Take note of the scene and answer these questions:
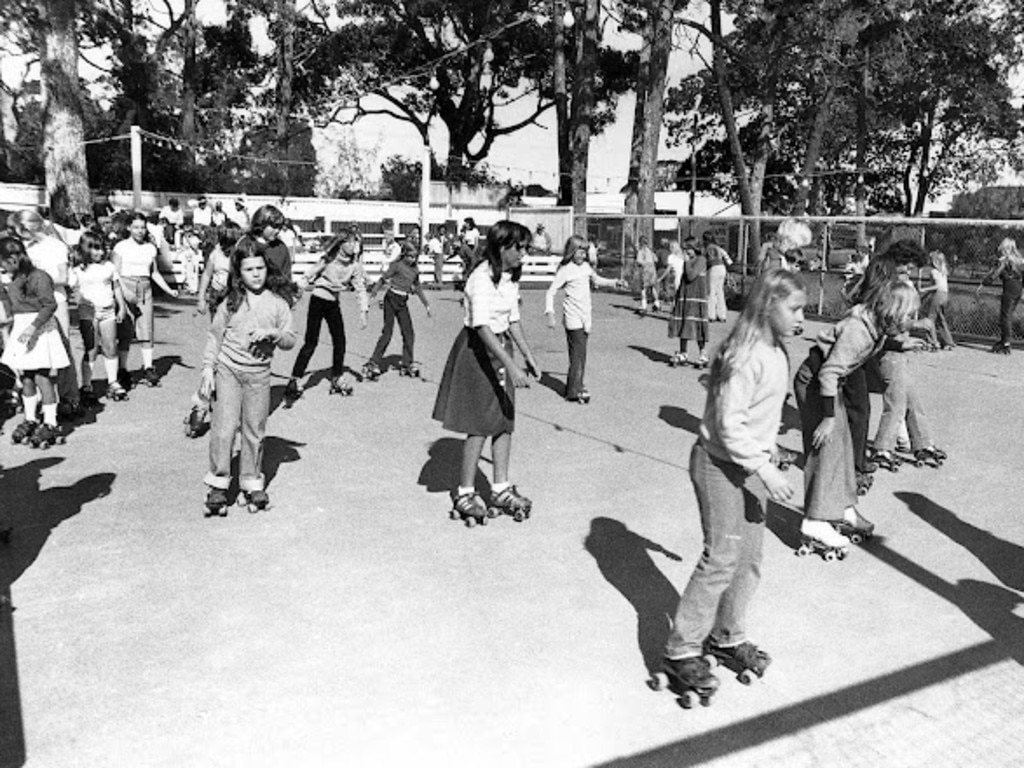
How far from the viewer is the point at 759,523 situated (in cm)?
405

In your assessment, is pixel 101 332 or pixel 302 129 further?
pixel 302 129

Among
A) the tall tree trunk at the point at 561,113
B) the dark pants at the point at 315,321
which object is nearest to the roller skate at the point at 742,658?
the dark pants at the point at 315,321

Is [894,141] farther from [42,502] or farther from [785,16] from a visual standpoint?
[42,502]

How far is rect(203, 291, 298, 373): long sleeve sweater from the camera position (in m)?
6.12

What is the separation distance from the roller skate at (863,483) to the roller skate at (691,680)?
11.2 ft

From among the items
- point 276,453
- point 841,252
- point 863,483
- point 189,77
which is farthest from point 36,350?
point 189,77

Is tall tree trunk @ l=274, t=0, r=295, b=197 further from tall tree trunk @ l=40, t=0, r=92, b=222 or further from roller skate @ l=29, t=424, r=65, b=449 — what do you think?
roller skate @ l=29, t=424, r=65, b=449

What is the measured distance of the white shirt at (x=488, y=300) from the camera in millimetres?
5883

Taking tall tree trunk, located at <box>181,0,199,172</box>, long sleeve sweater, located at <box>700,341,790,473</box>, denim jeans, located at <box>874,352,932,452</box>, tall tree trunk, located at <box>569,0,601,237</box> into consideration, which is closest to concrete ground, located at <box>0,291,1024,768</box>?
denim jeans, located at <box>874,352,932,452</box>

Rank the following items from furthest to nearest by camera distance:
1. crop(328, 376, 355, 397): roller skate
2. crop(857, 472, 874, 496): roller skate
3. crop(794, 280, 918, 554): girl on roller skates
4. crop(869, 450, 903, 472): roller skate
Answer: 1. crop(328, 376, 355, 397): roller skate
2. crop(869, 450, 903, 472): roller skate
3. crop(857, 472, 874, 496): roller skate
4. crop(794, 280, 918, 554): girl on roller skates

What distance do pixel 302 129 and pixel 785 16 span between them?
78.6ft

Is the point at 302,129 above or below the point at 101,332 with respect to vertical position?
above

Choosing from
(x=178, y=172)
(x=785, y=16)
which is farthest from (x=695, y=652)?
(x=178, y=172)

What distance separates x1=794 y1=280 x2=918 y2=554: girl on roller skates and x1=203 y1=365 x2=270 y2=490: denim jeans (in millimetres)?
3276
